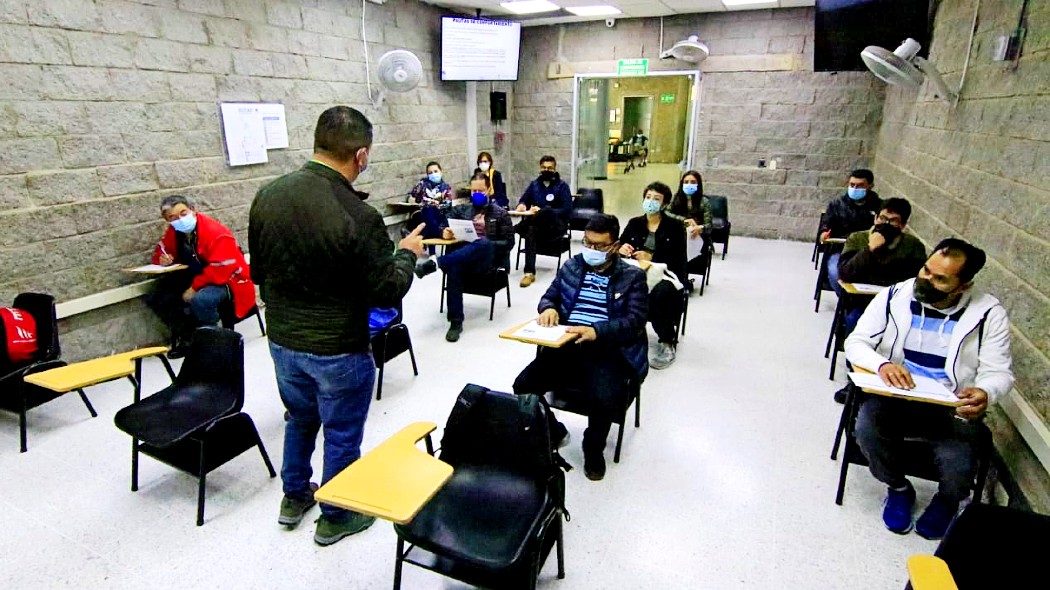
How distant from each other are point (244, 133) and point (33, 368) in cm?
241

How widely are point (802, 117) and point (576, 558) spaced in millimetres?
6607

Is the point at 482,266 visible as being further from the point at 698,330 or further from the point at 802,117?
the point at 802,117

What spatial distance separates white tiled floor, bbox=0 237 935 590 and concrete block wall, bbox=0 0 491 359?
2.84 feet

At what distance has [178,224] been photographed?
3.75 m

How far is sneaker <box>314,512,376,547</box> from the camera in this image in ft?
7.03

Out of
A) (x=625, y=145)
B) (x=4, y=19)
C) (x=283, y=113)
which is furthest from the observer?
(x=625, y=145)

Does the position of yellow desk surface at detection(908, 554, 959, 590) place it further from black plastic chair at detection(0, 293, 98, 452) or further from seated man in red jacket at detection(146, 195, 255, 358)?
seated man in red jacket at detection(146, 195, 255, 358)

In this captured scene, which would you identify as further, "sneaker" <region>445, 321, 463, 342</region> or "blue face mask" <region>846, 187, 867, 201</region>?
"blue face mask" <region>846, 187, 867, 201</region>

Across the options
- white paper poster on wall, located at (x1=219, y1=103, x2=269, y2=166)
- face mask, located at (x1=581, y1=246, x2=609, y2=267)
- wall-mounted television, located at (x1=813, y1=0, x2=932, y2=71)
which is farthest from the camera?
wall-mounted television, located at (x1=813, y1=0, x2=932, y2=71)

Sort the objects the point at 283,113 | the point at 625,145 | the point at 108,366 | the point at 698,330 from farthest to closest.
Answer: the point at 625,145 → the point at 283,113 → the point at 698,330 → the point at 108,366

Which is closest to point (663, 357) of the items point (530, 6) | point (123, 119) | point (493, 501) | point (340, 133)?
point (493, 501)

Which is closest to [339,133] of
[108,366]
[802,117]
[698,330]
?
[108,366]

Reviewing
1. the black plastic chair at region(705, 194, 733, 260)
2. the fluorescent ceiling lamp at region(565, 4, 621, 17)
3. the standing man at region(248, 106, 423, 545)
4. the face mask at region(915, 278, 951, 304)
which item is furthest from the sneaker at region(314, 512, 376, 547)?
the fluorescent ceiling lamp at region(565, 4, 621, 17)

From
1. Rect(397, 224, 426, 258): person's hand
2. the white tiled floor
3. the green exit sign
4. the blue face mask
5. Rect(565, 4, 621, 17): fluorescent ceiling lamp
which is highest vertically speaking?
Rect(565, 4, 621, 17): fluorescent ceiling lamp
